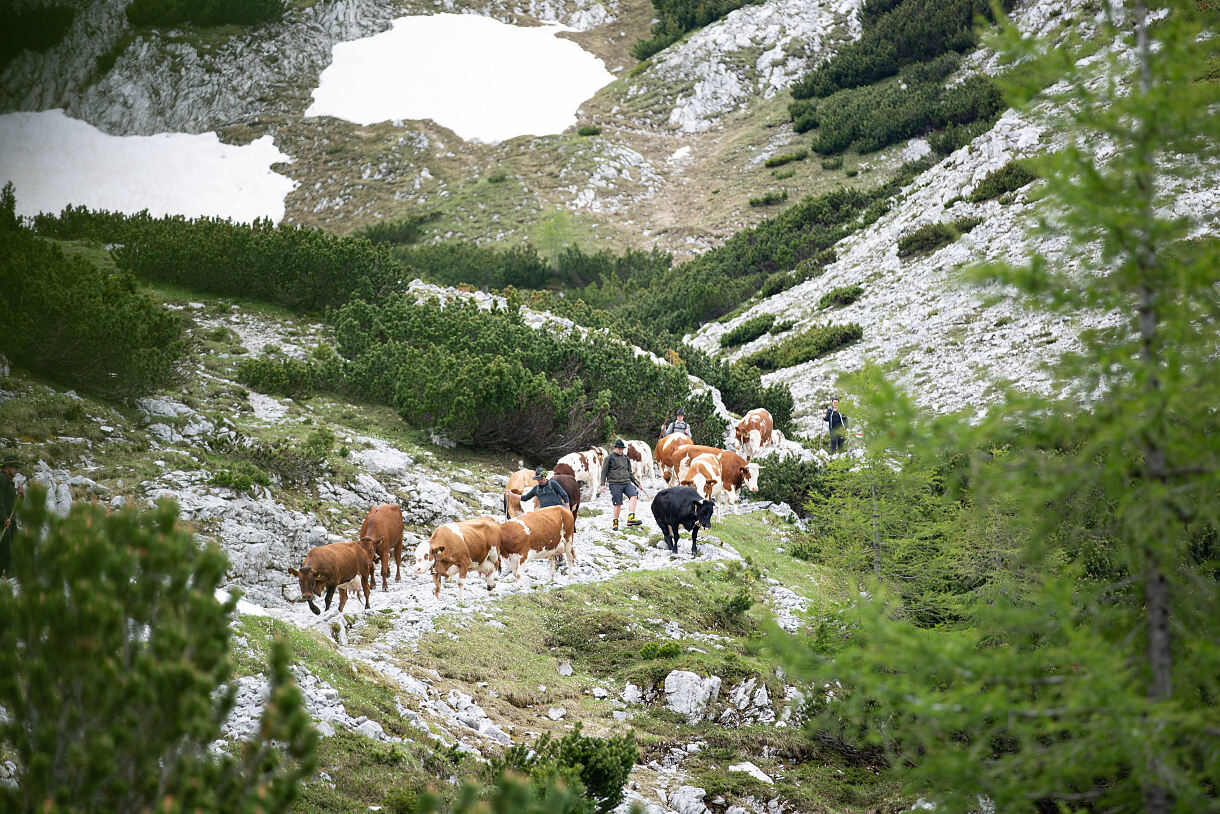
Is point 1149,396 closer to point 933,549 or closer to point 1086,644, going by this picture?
point 1086,644

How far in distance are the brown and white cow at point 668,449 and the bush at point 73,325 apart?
1109 centimetres

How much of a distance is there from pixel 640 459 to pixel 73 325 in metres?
12.2

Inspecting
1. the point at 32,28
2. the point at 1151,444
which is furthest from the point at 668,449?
the point at 32,28

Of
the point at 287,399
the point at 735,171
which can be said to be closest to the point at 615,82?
the point at 735,171

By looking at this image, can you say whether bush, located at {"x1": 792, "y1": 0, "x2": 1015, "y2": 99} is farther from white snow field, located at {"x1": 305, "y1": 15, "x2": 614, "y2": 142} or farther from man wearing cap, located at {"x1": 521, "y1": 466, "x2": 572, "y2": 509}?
man wearing cap, located at {"x1": 521, "y1": 466, "x2": 572, "y2": 509}

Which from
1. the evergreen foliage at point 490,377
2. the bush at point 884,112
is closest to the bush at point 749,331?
the evergreen foliage at point 490,377

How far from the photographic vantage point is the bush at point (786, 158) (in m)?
53.4

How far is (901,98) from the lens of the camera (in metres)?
50.2

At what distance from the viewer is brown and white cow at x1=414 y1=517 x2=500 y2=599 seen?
11211 mm

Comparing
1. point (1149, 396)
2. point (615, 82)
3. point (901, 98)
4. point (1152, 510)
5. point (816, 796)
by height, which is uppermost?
point (615, 82)

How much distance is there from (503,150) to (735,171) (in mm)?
19153

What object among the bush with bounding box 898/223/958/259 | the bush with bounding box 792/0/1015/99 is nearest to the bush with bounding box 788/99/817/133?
the bush with bounding box 792/0/1015/99

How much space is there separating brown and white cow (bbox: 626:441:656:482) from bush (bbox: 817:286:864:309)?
1613cm

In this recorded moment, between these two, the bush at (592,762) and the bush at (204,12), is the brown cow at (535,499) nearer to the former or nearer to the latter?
the bush at (592,762)
